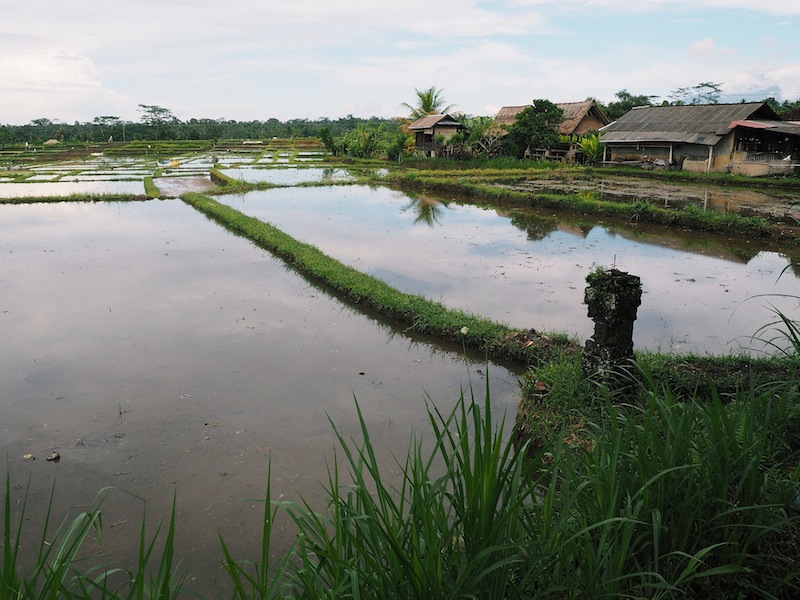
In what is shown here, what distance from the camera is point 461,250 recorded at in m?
11.1

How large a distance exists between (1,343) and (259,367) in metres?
3.08

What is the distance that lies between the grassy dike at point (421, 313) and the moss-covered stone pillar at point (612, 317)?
703 mm

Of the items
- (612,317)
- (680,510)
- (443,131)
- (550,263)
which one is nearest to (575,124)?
(443,131)

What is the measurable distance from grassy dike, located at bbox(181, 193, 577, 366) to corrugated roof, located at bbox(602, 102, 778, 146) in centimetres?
1896

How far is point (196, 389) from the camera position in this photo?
5.29 metres

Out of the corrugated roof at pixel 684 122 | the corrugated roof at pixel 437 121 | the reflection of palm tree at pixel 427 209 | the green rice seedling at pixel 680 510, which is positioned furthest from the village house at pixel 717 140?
the green rice seedling at pixel 680 510

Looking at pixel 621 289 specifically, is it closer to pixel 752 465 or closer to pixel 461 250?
pixel 752 465

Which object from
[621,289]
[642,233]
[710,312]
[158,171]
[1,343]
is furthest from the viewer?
[158,171]

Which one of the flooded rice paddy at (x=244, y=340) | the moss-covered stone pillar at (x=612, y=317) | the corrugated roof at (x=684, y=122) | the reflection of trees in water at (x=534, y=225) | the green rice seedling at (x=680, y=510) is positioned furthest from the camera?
the corrugated roof at (x=684, y=122)

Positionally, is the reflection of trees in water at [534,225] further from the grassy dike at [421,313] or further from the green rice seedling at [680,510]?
→ the green rice seedling at [680,510]

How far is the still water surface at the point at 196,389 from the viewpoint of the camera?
3766 millimetres

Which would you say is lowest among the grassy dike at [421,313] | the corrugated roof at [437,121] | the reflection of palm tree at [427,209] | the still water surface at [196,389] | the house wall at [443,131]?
the still water surface at [196,389]

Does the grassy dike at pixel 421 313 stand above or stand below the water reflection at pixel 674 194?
below

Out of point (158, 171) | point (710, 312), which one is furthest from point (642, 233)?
point (158, 171)
